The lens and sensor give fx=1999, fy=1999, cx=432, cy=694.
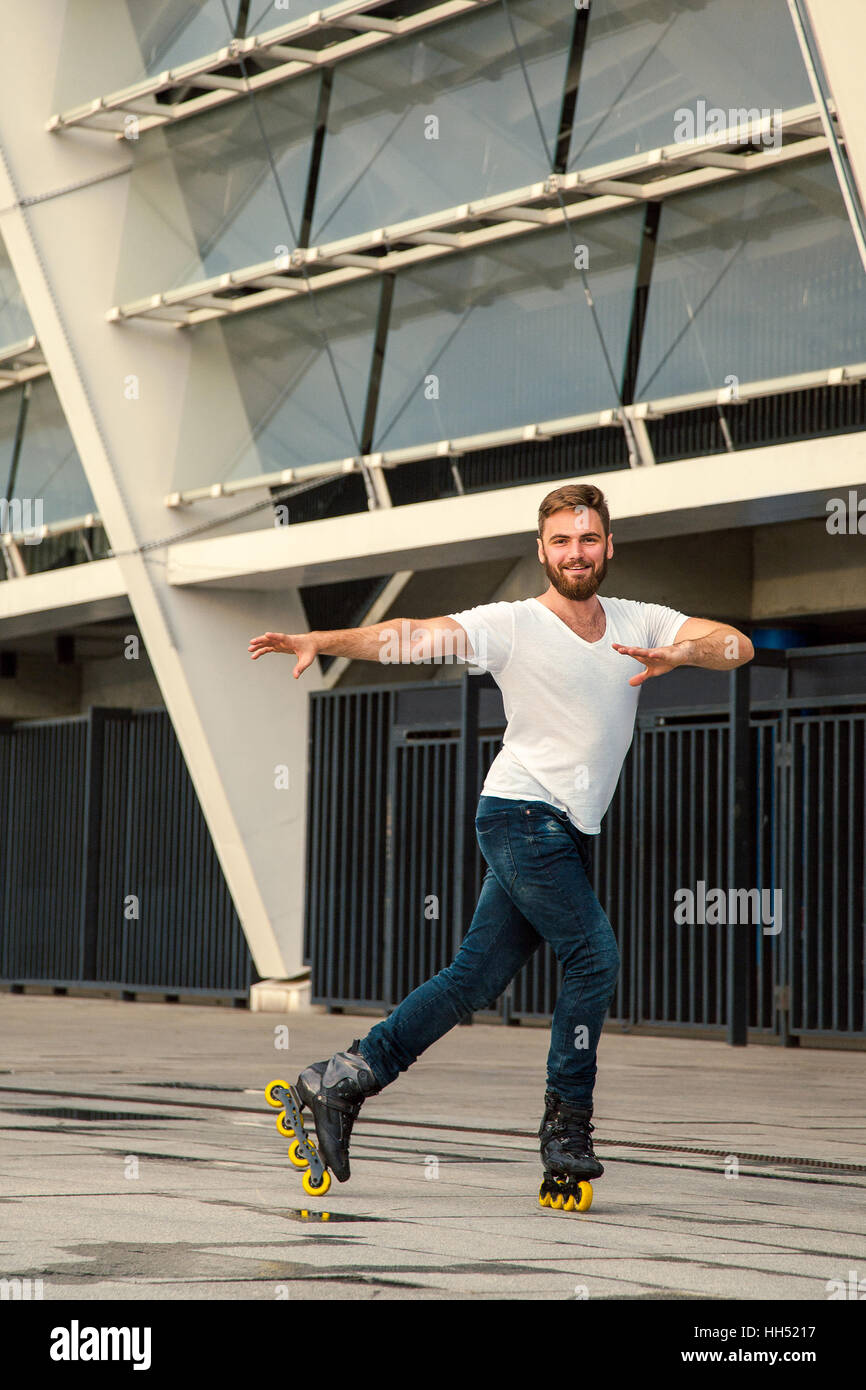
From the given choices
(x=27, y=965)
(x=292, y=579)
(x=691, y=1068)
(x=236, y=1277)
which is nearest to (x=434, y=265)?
(x=292, y=579)

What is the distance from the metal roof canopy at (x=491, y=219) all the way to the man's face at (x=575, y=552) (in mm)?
8601

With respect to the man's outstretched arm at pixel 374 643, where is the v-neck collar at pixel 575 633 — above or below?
above

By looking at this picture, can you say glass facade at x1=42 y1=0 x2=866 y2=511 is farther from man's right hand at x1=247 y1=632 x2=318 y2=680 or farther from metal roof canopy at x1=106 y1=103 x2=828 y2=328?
man's right hand at x1=247 y1=632 x2=318 y2=680

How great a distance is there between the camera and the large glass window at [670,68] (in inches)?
540

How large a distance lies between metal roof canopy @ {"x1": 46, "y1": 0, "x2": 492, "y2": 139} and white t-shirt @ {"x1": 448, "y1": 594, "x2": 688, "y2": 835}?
11.9m

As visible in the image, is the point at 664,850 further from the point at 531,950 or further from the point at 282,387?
the point at 531,950

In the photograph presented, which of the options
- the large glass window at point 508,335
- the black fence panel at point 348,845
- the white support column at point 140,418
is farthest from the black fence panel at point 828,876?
the white support column at point 140,418

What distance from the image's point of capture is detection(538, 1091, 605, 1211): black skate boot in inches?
209

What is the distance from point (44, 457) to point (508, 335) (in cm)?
771

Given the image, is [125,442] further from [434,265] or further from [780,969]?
[780,969]

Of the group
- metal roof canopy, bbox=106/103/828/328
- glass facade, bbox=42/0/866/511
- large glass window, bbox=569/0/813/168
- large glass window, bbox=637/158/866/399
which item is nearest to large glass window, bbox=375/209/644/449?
glass facade, bbox=42/0/866/511

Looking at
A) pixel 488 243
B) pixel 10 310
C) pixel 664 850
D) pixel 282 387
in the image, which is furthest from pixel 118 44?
pixel 664 850

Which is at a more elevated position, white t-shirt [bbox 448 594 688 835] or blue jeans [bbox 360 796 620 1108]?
white t-shirt [bbox 448 594 688 835]

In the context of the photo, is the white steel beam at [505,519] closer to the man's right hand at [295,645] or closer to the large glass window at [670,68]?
the large glass window at [670,68]
